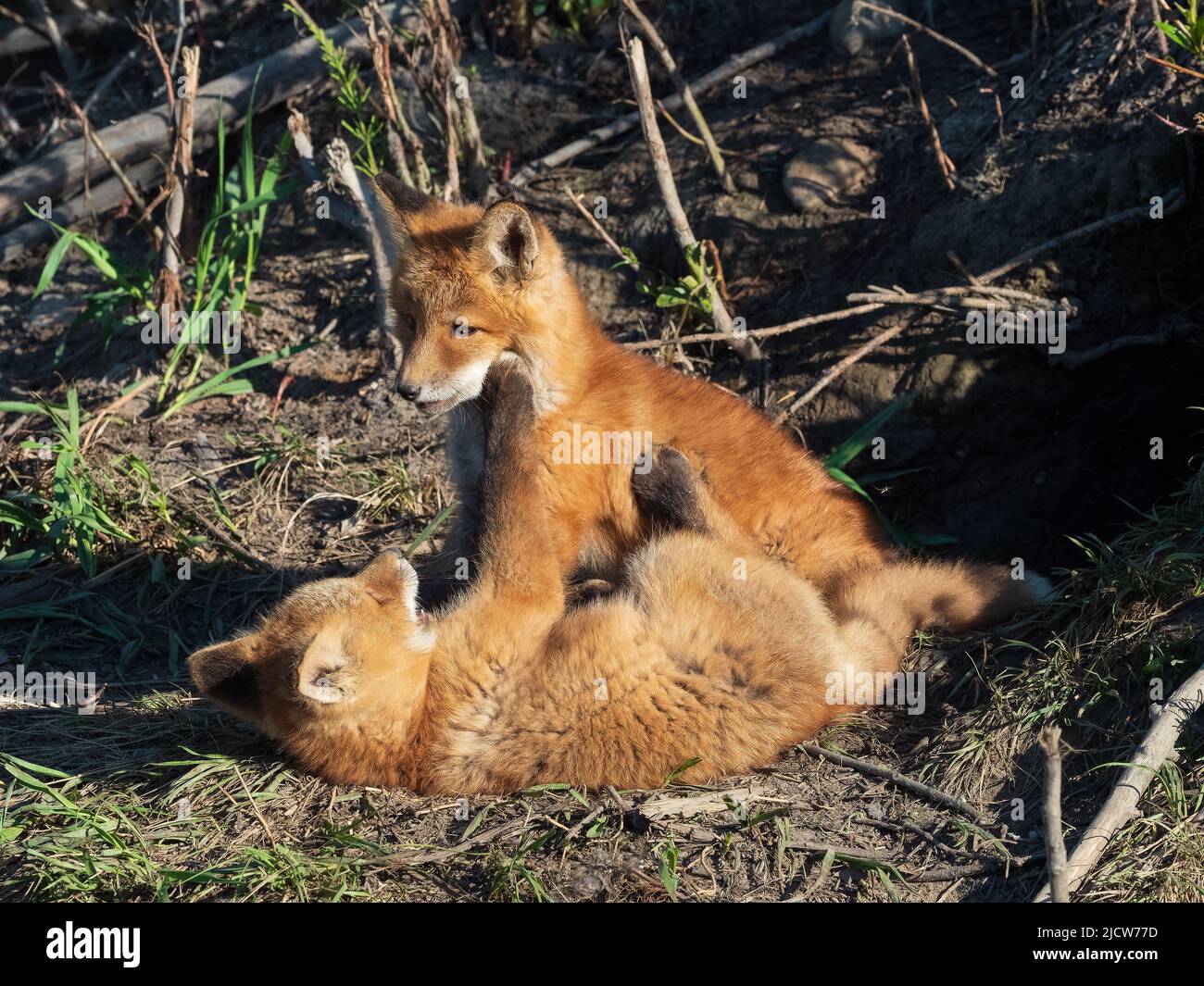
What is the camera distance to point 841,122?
6.53 m

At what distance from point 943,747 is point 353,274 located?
193 inches

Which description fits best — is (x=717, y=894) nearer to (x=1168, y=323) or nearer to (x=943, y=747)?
(x=943, y=747)

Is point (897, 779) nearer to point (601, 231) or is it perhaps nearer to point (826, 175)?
point (601, 231)

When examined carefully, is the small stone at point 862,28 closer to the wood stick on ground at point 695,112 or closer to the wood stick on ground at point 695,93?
the wood stick on ground at point 695,93

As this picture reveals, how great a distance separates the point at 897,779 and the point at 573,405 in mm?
1870

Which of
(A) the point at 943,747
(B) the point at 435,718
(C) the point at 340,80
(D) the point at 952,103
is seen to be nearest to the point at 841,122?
(D) the point at 952,103

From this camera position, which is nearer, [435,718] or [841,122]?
[435,718]

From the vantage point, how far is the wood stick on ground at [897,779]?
361cm

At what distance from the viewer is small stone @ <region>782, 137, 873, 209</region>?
627 centimetres

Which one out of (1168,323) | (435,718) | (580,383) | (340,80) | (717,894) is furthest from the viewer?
(340,80)

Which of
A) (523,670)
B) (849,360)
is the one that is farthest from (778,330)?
(523,670)

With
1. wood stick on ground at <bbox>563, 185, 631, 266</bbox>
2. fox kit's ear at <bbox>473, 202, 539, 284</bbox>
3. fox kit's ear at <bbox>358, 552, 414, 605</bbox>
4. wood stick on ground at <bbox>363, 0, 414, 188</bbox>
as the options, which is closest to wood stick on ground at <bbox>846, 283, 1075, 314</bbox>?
wood stick on ground at <bbox>563, 185, 631, 266</bbox>

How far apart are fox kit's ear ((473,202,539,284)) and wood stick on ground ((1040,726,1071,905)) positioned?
97.7 inches

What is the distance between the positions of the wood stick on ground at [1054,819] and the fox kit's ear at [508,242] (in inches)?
97.7
